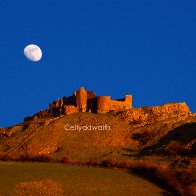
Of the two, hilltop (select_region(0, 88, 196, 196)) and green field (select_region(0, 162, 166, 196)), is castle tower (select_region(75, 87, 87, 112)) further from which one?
green field (select_region(0, 162, 166, 196))

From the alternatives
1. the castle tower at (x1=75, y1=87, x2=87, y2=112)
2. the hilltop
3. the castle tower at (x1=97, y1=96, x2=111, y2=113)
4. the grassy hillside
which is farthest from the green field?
the castle tower at (x1=75, y1=87, x2=87, y2=112)

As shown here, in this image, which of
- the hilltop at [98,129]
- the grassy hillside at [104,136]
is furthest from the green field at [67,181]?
the hilltop at [98,129]

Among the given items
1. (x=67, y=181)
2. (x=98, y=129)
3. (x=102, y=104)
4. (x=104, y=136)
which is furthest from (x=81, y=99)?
(x=67, y=181)

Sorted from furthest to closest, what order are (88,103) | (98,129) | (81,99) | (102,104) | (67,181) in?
(88,103) → (81,99) → (102,104) → (98,129) → (67,181)

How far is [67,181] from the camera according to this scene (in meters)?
30.8

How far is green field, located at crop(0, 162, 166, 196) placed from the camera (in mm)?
28531

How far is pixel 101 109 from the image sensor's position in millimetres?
97938

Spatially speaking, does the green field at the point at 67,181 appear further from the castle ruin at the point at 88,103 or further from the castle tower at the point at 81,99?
the castle tower at the point at 81,99

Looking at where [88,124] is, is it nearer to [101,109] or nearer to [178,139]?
[101,109]

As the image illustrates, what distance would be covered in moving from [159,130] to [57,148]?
1859 centimetres

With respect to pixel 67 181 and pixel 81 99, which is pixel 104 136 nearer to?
pixel 81 99

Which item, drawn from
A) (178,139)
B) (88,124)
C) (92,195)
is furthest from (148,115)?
(92,195)

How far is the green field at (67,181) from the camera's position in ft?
93.6

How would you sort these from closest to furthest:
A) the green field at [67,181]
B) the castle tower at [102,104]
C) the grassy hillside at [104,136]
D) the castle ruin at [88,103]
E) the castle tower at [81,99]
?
the green field at [67,181], the grassy hillside at [104,136], the castle tower at [102,104], the castle ruin at [88,103], the castle tower at [81,99]
